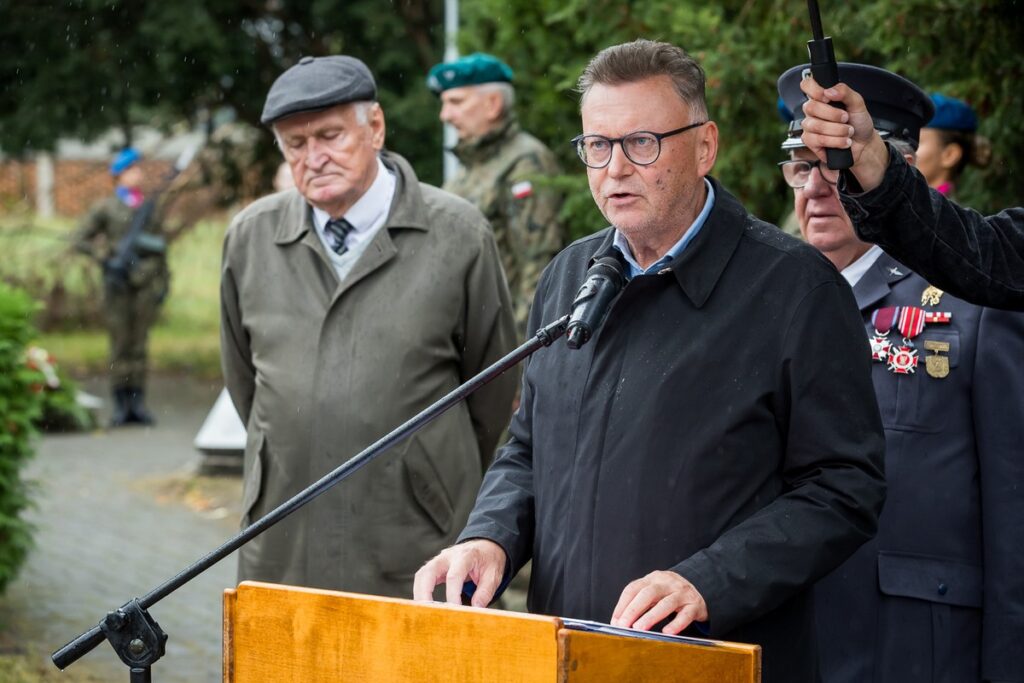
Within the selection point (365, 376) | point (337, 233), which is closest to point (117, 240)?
point (337, 233)

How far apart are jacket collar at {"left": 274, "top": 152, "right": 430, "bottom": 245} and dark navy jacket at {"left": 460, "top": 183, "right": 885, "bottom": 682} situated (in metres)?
1.81

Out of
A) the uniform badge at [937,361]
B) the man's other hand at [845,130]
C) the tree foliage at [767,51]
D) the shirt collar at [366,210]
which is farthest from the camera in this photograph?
the tree foliage at [767,51]

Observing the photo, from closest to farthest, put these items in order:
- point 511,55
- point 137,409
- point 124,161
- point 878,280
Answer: point 878,280 < point 511,55 < point 137,409 < point 124,161

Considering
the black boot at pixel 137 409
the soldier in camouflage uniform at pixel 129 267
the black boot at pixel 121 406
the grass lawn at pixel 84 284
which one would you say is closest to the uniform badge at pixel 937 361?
the black boot at pixel 137 409

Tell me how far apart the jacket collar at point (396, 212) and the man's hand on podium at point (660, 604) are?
7.54 ft

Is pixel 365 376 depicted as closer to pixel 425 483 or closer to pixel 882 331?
pixel 425 483

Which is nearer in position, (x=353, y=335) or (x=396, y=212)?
(x=353, y=335)

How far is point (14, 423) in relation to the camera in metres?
7.32

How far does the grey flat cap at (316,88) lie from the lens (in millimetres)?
4703

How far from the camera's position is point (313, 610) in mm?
2605

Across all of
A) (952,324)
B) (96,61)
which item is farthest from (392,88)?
(952,324)

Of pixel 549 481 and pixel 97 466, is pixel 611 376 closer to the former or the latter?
pixel 549 481

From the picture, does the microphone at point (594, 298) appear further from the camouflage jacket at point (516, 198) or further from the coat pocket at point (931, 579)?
the camouflage jacket at point (516, 198)

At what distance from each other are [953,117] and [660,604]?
286 centimetres
